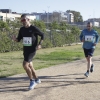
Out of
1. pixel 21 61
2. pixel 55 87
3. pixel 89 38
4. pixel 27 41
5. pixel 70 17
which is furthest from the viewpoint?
pixel 70 17

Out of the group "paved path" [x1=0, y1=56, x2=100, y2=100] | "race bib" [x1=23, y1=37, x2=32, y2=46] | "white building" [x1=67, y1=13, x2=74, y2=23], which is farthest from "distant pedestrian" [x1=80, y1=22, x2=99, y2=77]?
"white building" [x1=67, y1=13, x2=74, y2=23]

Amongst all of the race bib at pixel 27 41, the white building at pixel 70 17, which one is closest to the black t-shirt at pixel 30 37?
the race bib at pixel 27 41

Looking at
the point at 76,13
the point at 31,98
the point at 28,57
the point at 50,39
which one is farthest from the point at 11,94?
the point at 76,13

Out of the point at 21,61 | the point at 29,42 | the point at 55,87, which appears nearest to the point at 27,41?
the point at 29,42

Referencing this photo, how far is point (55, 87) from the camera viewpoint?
762 centimetres

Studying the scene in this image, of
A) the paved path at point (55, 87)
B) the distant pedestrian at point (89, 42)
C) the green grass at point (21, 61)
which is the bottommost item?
the green grass at point (21, 61)

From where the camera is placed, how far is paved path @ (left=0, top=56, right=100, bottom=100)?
6594mm

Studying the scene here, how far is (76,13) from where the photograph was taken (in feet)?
413

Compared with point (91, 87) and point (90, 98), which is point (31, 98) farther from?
point (91, 87)

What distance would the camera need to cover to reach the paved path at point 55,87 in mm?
6594

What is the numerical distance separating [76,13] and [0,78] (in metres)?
119

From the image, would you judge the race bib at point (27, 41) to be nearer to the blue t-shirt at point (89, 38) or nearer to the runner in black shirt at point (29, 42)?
the runner in black shirt at point (29, 42)

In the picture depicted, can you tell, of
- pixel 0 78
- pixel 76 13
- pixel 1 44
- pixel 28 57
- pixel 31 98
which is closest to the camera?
pixel 31 98

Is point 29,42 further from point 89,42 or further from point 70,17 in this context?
point 70,17
